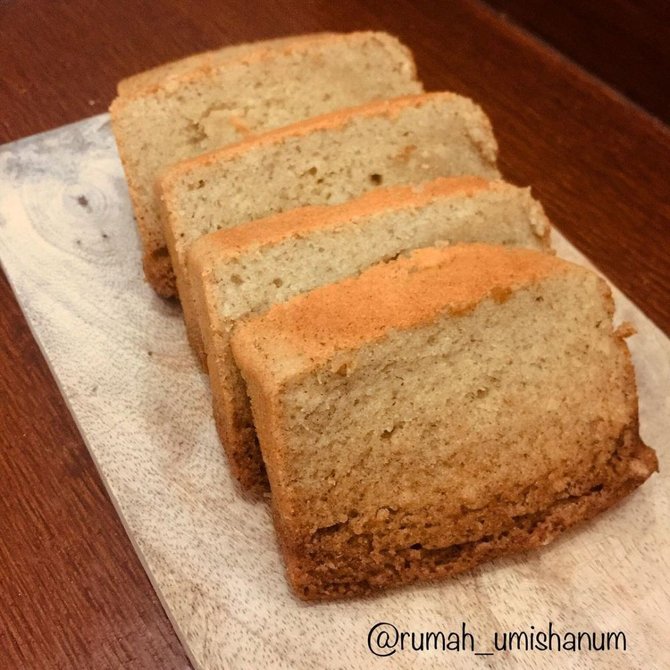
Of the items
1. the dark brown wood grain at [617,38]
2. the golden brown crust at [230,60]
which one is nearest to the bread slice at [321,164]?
the golden brown crust at [230,60]

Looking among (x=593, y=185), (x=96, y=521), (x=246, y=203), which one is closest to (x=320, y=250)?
(x=246, y=203)

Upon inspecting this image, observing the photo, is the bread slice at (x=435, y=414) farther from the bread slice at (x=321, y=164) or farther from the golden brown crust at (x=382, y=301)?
the bread slice at (x=321, y=164)

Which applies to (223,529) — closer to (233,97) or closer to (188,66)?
(233,97)

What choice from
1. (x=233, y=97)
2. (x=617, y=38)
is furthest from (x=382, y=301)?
(x=617, y=38)

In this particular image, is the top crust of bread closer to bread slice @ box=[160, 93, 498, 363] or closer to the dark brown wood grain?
bread slice @ box=[160, 93, 498, 363]

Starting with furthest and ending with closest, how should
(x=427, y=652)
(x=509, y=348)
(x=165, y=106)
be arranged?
(x=165, y=106), (x=509, y=348), (x=427, y=652)

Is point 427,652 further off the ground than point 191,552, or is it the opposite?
point 191,552

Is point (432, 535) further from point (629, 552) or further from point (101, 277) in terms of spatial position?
point (101, 277)
